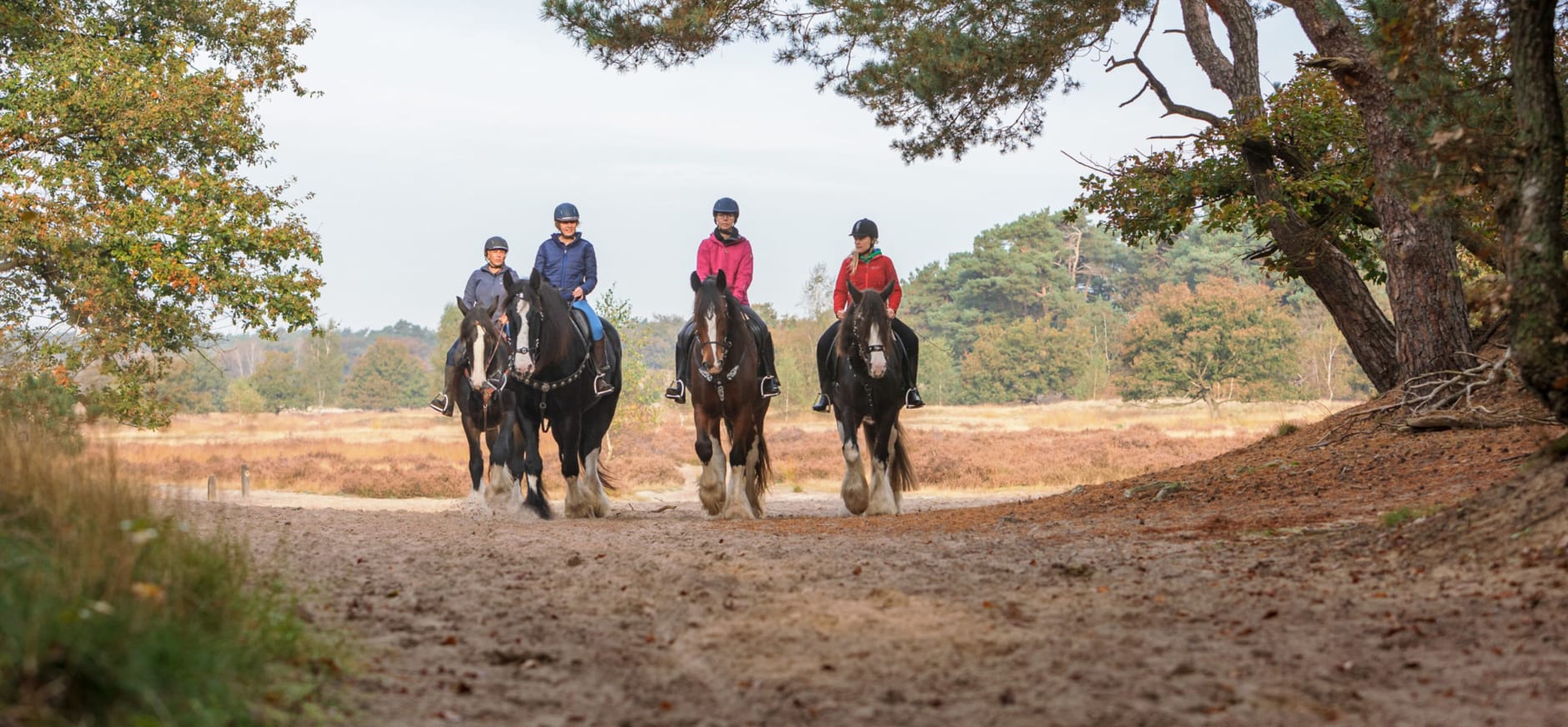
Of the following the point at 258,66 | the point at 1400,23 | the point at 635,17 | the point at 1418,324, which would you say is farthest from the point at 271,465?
the point at 1400,23

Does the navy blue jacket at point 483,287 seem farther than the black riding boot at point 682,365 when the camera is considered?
Yes

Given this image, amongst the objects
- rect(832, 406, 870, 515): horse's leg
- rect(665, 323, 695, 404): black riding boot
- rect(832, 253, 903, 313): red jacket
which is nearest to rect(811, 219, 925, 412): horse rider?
rect(832, 253, 903, 313): red jacket

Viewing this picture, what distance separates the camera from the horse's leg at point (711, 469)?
1390 centimetres

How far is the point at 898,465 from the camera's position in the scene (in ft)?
49.2

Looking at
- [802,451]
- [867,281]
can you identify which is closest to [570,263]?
[867,281]

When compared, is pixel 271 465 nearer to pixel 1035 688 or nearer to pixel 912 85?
pixel 912 85

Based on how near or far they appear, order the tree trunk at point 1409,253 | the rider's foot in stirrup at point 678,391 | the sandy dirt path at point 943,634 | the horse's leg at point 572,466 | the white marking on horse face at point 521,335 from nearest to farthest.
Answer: the sandy dirt path at point 943,634, the tree trunk at point 1409,253, the white marking on horse face at point 521,335, the rider's foot in stirrup at point 678,391, the horse's leg at point 572,466

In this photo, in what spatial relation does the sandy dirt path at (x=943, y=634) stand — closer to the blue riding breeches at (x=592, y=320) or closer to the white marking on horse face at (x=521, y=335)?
the white marking on horse face at (x=521, y=335)

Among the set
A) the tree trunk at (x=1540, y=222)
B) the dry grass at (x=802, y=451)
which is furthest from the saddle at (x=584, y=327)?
the tree trunk at (x=1540, y=222)

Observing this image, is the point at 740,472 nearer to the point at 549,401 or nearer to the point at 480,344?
the point at 549,401

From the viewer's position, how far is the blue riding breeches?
14477mm

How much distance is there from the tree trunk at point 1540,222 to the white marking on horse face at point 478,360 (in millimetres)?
9464

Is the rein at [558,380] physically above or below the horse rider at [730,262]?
below

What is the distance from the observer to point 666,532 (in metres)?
11.0
